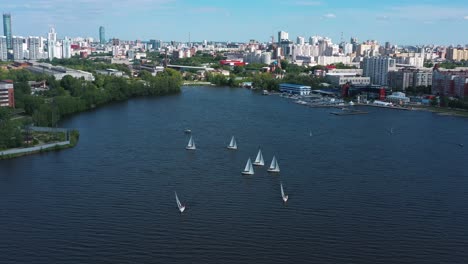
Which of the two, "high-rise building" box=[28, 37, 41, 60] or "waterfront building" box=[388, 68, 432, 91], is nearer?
"waterfront building" box=[388, 68, 432, 91]

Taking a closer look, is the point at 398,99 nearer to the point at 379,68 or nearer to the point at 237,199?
the point at 379,68

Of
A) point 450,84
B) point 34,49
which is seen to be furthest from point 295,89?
point 34,49

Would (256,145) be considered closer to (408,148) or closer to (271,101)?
(408,148)

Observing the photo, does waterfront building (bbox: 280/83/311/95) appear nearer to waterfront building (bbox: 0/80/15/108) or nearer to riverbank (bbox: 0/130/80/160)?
waterfront building (bbox: 0/80/15/108)

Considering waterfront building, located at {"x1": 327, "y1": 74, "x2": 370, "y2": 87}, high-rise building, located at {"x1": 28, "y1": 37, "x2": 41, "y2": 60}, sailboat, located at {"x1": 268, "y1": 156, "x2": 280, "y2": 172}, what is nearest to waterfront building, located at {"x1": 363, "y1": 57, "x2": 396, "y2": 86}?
waterfront building, located at {"x1": 327, "y1": 74, "x2": 370, "y2": 87}

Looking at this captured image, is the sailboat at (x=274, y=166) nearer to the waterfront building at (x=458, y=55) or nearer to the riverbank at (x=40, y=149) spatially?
the riverbank at (x=40, y=149)

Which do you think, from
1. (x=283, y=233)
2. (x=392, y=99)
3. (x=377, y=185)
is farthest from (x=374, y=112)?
(x=283, y=233)
